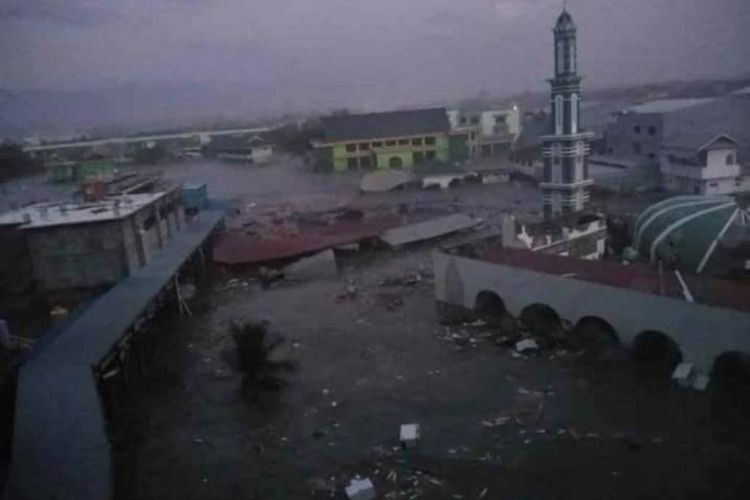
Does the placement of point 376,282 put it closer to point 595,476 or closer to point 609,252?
point 609,252

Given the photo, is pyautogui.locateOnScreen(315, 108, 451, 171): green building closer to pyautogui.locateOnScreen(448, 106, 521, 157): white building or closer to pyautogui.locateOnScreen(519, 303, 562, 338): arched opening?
pyautogui.locateOnScreen(448, 106, 521, 157): white building

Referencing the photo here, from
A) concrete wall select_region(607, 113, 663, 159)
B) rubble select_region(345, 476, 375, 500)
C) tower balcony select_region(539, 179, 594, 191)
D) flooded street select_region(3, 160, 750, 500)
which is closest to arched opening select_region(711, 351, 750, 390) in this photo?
flooded street select_region(3, 160, 750, 500)

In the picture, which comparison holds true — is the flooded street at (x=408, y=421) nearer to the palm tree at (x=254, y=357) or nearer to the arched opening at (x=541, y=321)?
the palm tree at (x=254, y=357)

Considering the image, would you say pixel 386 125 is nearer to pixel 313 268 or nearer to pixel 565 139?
pixel 565 139

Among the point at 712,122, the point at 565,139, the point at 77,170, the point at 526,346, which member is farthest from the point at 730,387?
the point at 77,170

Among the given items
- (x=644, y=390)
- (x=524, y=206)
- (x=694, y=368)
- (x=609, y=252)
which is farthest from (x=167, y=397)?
(x=524, y=206)

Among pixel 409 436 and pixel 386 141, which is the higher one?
pixel 386 141

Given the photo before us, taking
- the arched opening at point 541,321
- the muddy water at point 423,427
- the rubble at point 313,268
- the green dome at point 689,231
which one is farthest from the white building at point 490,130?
the muddy water at point 423,427
